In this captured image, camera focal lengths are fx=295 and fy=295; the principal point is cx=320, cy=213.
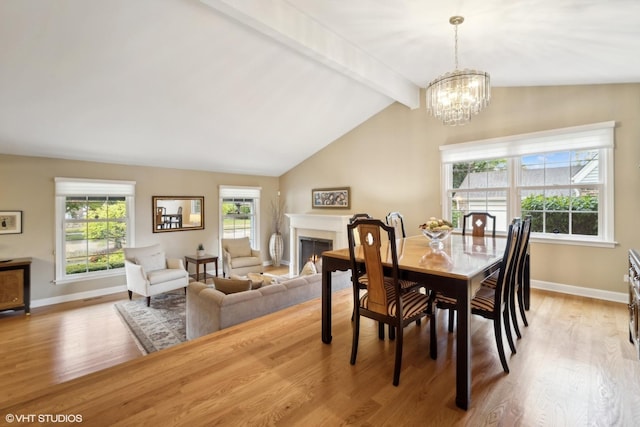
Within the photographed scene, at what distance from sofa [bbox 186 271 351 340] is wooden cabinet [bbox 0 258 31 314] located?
2.98 meters

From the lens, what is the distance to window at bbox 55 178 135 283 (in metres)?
5.04

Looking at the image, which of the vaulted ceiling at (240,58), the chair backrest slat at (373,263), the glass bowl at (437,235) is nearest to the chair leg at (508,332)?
the glass bowl at (437,235)

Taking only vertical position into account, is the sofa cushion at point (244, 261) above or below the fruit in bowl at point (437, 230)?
below

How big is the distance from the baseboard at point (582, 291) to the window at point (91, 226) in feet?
22.9

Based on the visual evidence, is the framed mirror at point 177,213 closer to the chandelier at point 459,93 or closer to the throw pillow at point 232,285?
the throw pillow at point 232,285

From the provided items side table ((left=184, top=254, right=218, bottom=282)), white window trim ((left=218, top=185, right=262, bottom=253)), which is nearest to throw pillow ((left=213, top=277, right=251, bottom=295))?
side table ((left=184, top=254, right=218, bottom=282))

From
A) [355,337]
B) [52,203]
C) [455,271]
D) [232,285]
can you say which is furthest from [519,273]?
[52,203]

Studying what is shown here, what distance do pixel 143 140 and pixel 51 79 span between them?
172cm

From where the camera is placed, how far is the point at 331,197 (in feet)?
22.4

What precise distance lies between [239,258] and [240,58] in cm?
410

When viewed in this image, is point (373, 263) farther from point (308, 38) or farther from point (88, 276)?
point (88, 276)

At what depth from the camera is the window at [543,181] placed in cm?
373

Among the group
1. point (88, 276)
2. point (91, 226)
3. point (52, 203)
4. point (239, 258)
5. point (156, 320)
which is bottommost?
point (156, 320)

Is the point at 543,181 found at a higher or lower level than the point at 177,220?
higher
